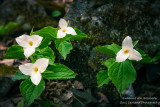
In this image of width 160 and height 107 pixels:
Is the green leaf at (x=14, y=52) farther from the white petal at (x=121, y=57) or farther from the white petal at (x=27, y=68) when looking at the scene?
the white petal at (x=121, y=57)

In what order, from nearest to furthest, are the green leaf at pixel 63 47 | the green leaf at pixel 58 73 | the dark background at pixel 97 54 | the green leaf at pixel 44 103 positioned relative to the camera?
the green leaf at pixel 58 73 < the green leaf at pixel 63 47 < the green leaf at pixel 44 103 < the dark background at pixel 97 54

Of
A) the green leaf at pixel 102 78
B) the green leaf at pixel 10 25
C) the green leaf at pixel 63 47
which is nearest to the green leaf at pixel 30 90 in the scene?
the green leaf at pixel 63 47

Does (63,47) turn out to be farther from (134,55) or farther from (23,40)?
(134,55)

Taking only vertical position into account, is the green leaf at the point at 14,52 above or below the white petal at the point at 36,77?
above

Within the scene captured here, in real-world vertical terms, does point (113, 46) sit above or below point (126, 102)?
above

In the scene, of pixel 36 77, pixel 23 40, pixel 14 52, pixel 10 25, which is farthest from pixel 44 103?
pixel 10 25

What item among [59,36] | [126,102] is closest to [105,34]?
[59,36]

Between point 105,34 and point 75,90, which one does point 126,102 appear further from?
point 105,34
